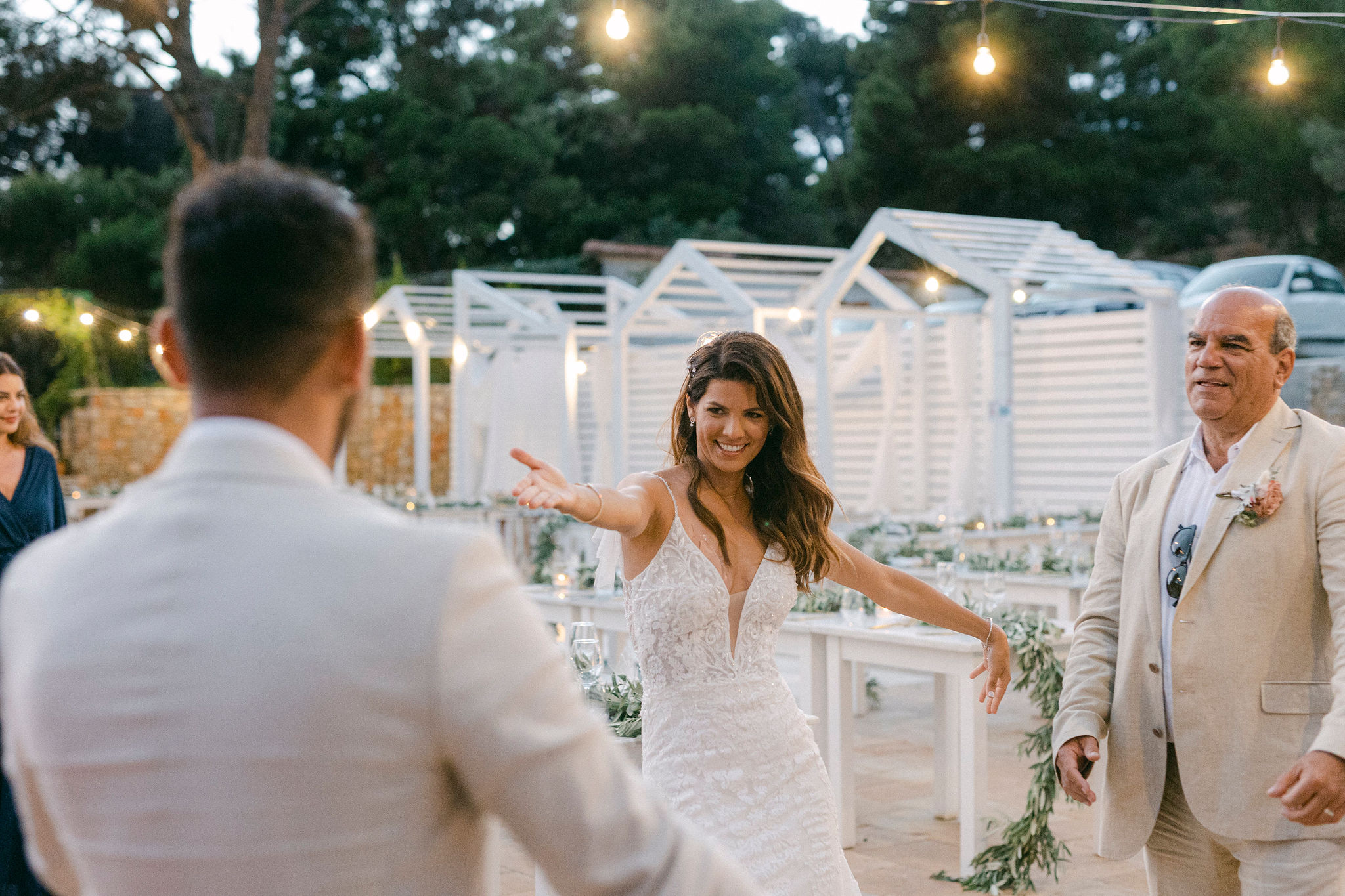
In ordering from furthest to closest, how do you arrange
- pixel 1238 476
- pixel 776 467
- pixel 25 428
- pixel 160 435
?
pixel 160 435, pixel 25 428, pixel 776 467, pixel 1238 476

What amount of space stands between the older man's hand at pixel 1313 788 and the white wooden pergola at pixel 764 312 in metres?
8.41

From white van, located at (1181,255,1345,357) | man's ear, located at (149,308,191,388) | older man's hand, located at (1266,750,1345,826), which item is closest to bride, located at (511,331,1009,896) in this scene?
older man's hand, located at (1266,750,1345,826)

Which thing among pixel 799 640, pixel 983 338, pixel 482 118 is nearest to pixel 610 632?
pixel 799 640

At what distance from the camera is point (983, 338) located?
490 inches

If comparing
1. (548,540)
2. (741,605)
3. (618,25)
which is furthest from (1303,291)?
(741,605)

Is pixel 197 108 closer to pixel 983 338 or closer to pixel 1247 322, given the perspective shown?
→ pixel 983 338

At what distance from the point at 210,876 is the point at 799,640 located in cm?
446

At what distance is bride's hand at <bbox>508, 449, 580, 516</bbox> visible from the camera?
212cm

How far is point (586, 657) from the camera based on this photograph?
3.68m

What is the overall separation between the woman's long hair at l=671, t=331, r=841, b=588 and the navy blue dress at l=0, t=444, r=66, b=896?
7.63ft

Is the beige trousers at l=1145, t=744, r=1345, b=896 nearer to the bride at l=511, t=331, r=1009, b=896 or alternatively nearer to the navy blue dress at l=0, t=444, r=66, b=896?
the bride at l=511, t=331, r=1009, b=896

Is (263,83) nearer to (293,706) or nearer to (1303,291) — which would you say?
(1303,291)

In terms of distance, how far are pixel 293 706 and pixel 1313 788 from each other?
1.91m

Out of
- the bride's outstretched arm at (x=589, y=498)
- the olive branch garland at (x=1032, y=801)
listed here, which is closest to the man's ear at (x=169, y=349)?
the bride's outstretched arm at (x=589, y=498)
